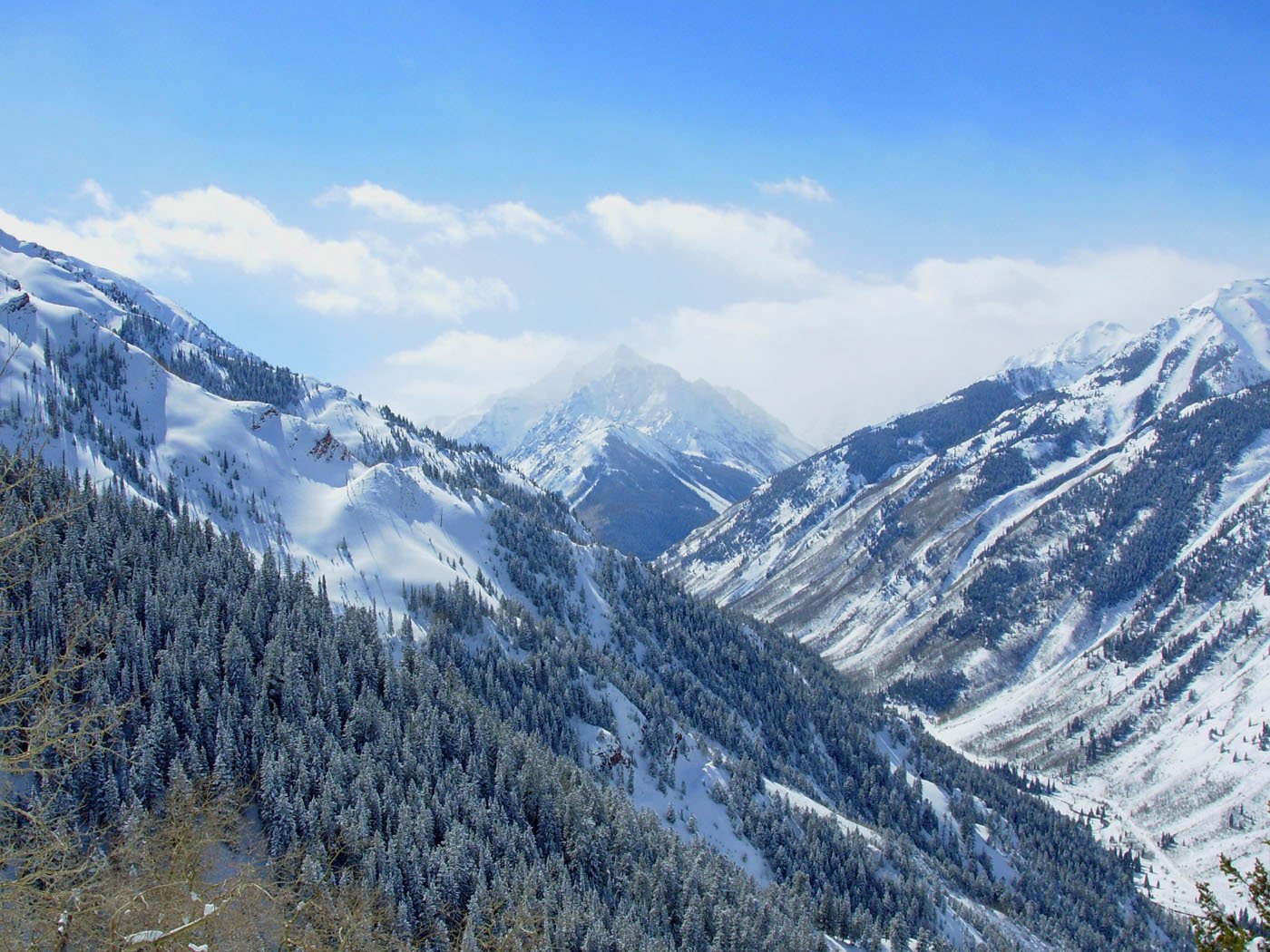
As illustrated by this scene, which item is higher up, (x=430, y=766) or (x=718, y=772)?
(x=430, y=766)

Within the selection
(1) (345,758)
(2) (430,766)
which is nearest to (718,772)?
(2) (430,766)

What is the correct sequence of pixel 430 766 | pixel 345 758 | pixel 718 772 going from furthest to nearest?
1. pixel 718 772
2. pixel 430 766
3. pixel 345 758

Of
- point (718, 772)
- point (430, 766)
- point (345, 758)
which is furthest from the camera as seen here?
point (718, 772)

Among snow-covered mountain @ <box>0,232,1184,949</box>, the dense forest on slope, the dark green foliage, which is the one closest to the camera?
the dark green foliage

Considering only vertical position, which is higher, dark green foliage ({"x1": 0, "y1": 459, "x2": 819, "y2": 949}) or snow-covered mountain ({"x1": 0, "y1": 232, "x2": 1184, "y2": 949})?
dark green foliage ({"x1": 0, "y1": 459, "x2": 819, "y2": 949})

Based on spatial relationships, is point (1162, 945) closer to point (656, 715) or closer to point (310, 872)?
point (656, 715)

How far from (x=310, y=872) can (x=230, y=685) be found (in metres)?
37.3

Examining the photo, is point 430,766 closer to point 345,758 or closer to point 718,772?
point 345,758

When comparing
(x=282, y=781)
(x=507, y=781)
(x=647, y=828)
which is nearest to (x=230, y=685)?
(x=282, y=781)

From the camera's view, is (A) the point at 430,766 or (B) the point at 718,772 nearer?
(A) the point at 430,766

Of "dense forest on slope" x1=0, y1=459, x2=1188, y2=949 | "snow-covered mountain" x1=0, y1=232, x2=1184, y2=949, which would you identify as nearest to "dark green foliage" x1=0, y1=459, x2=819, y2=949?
"dense forest on slope" x1=0, y1=459, x2=1188, y2=949

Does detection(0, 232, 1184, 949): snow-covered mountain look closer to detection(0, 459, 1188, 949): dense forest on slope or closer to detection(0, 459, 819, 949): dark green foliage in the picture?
detection(0, 459, 1188, 949): dense forest on slope

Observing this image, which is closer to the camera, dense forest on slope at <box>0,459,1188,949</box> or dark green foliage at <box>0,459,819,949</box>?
dark green foliage at <box>0,459,819,949</box>

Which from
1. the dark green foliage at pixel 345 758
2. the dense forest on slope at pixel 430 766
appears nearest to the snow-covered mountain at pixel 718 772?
the dense forest on slope at pixel 430 766
